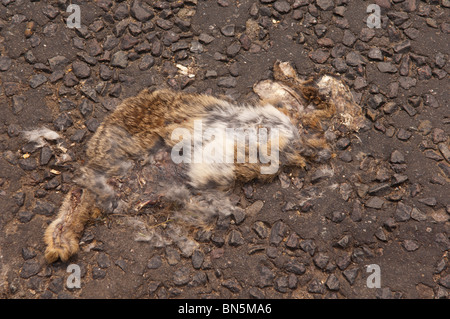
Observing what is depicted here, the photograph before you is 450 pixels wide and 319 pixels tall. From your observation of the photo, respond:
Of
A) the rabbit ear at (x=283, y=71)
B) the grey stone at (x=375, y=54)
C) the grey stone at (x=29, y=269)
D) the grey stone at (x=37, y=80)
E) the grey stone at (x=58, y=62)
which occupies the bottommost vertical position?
the grey stone at (x=29, y=269)

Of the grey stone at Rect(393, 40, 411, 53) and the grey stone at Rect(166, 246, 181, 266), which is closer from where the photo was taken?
the grey stone at Rect(166, 246, 181, 266)

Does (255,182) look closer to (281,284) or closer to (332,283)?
(281,284)

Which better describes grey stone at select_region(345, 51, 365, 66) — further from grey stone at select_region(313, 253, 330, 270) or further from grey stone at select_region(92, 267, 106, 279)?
grey stone at select_region(92, 267, 106, 279)

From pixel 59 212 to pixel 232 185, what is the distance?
1.15 m

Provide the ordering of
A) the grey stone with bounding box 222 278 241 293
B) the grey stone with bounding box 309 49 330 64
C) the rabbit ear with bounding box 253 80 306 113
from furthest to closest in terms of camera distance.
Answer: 1. the grey stone with bounding box 309 49 330 64
2. the rabbit ear with bounding box 253 80 306 113
3. the grey stone with bounding box 222 278 241 293

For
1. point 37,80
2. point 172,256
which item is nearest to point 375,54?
point 172,256

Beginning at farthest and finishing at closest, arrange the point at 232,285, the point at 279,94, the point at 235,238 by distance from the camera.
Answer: the point at 279,94 → the point at 235,238 → the point at 232,285

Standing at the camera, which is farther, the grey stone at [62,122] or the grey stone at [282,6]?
the grey stone at [282,6]

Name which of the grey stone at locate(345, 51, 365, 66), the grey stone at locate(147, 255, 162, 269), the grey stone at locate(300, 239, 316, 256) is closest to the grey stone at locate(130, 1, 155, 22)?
the grey stone at locate(345, 51, 365, 66)

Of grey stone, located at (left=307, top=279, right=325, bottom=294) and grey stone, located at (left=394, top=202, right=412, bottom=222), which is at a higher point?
grey stone, located at (left=394, top=202, right=412, bottom=222)

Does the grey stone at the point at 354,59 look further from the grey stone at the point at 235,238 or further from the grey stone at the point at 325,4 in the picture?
the grey stone at the point at 235,238

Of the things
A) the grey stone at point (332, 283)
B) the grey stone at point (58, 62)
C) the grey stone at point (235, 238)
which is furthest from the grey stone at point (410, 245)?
the grey stone at point (58, 62)

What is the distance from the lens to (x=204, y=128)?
3.03 m

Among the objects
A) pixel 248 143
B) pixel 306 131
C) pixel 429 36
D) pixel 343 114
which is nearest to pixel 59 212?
pixel 248 143
